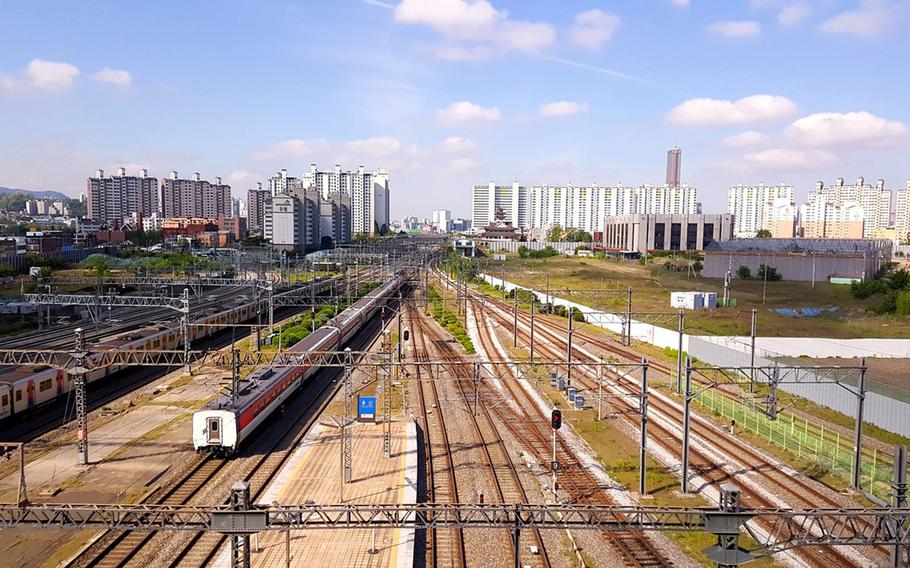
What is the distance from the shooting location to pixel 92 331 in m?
40.0

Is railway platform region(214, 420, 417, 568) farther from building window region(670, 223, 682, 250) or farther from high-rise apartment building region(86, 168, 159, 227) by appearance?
high-rise apartment building region(86, 168, 159, 227)

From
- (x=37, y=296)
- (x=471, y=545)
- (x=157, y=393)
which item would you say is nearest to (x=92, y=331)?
(x=37, y=296)

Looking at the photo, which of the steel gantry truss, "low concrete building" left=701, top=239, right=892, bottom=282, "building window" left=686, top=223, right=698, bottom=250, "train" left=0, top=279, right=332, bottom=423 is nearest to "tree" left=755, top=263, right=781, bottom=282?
"low concrete building" left=701, top=239, right=892, bottom=282

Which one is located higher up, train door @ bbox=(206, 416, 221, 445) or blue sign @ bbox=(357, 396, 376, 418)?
blue sign @ bbox=(357, 396, 376, 418)

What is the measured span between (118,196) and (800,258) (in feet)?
546

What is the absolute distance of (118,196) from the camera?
557 feet

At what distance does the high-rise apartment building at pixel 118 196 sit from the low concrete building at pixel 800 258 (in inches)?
5790

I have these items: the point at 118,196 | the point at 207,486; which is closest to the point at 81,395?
the point at 207,486

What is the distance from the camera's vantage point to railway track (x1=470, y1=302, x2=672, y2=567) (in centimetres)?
1402

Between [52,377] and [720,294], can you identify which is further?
[720,294]

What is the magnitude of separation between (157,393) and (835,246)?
266ft

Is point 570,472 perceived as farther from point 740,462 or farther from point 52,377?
point 52,377

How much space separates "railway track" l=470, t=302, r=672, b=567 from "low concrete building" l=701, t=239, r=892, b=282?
176 ft

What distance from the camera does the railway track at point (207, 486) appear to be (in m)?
13.7
